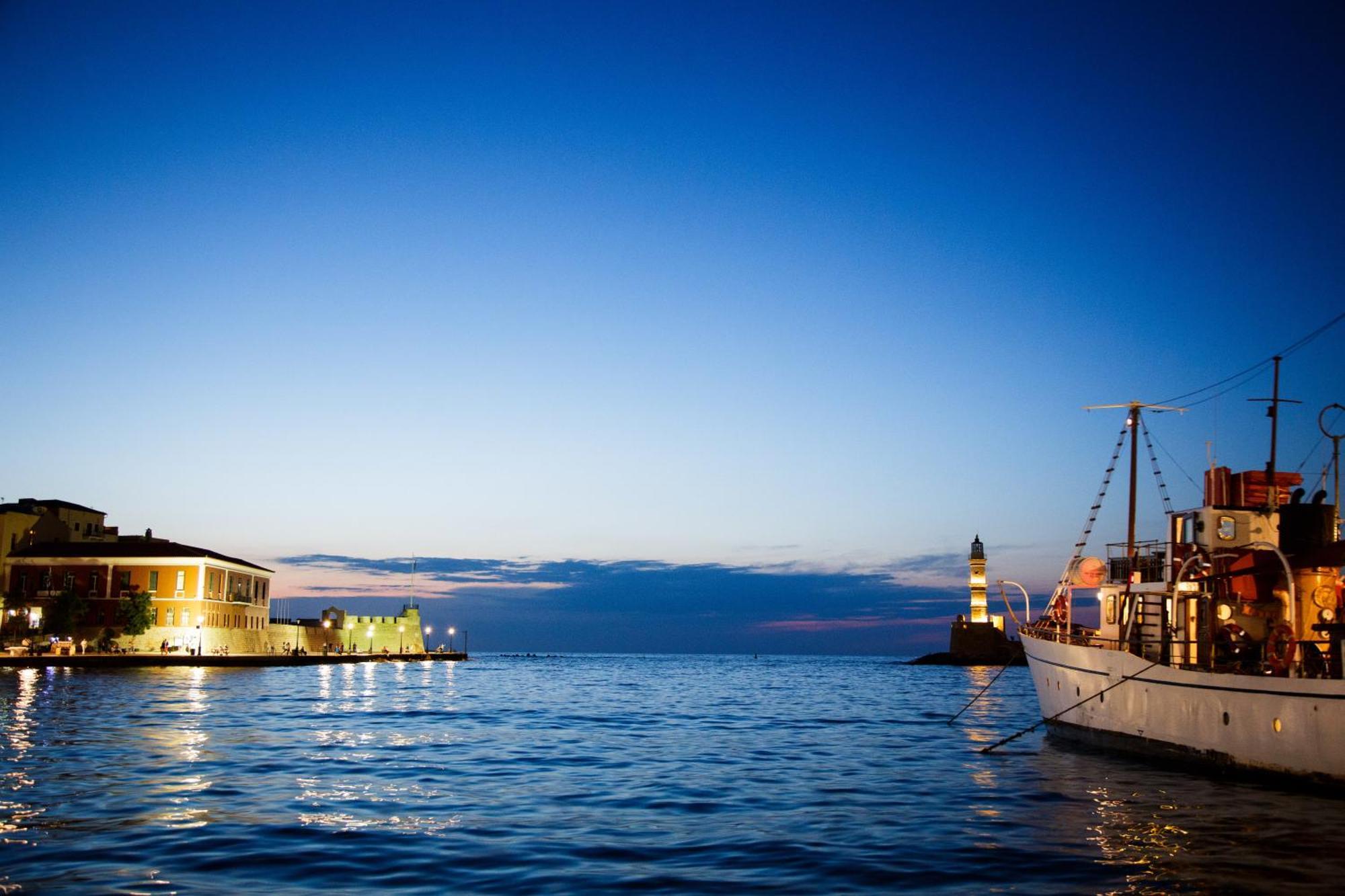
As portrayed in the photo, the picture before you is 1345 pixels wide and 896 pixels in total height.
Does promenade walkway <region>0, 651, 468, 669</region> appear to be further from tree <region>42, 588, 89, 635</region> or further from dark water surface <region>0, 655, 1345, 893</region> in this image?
dark water surface <region>0, 655, 1345, 893</region>

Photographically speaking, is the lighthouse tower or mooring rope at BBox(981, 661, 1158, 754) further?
the lighthouse tower

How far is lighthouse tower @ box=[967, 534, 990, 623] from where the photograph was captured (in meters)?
128

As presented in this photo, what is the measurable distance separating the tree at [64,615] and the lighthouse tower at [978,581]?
95.5 m

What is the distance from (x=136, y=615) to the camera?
285ft

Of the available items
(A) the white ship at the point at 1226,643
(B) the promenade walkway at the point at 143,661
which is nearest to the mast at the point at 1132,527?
(A) the white ship at the point at 1226,643

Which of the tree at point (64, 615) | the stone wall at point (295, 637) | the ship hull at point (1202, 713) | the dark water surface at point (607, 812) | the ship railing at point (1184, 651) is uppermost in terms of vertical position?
the ship railing at point (1184, 651)

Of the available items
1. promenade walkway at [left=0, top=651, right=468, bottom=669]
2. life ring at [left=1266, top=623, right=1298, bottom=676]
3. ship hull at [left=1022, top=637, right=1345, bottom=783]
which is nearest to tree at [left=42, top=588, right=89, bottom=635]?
promenade walkway at [left=0, top=651, right=468, bottom=669]

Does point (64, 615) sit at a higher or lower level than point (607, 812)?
lower

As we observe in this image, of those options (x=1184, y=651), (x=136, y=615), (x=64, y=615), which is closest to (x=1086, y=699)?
(x=1184, y=651)

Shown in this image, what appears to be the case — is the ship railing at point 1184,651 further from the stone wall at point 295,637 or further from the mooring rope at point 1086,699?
the stone wall at point 295,637

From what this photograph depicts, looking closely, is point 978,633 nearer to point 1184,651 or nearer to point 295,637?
point 295,637

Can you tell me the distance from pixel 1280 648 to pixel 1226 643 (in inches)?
46.1

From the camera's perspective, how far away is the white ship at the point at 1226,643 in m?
21.9

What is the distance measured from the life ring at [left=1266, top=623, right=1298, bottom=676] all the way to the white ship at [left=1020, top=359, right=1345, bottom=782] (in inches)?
1.6
